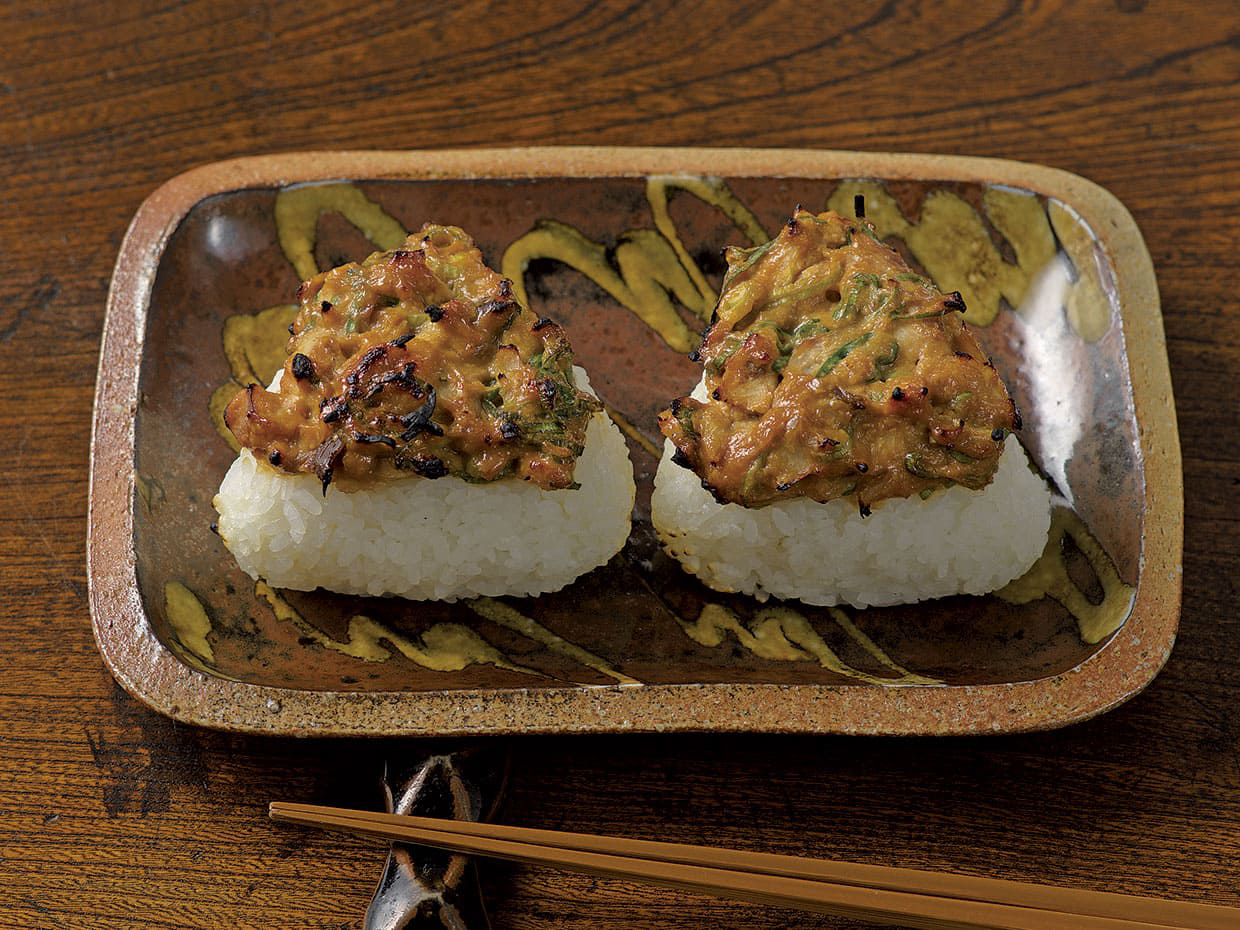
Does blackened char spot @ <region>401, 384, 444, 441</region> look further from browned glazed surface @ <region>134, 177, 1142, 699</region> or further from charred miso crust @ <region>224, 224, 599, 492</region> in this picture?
browned glazed surface @ <region>134, 177, 1142, 699</region>

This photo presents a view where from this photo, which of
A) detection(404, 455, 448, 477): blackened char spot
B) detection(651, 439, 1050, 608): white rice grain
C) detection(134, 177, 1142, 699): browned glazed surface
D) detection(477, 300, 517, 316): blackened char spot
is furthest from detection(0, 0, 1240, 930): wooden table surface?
detection(477, 300, 517, 316): blackened char spot

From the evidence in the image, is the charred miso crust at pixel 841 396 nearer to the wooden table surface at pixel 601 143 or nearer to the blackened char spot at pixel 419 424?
the blackened char spot at pixel 419 424

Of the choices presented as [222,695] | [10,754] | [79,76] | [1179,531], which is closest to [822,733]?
[1179,531]

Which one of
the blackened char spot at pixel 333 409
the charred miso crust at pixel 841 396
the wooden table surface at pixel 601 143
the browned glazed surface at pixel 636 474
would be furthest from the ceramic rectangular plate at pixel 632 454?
the blackened char spot at pixel 333 409

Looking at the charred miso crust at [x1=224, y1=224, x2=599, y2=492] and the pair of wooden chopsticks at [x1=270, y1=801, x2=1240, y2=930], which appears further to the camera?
the charred miso crust at [x1=224, y1=224, x2=599, y2=492]

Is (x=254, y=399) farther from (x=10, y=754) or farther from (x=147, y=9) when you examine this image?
(x=147, y=9)


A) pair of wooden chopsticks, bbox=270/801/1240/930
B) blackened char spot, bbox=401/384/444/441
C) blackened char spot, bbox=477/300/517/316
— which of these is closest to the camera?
pair of wooden chopsticks, bbox=270/801/1240/930

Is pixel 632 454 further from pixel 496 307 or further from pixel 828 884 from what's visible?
pixel 828 884
